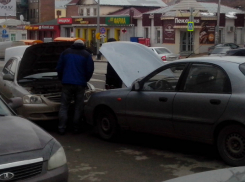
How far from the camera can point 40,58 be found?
32.9 feet

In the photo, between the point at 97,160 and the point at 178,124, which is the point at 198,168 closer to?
the point at 178,124

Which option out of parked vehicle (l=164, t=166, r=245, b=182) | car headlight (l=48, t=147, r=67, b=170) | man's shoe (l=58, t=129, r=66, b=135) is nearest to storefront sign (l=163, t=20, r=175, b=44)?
man's shoe (l=58, t=129, r=66, b=135)

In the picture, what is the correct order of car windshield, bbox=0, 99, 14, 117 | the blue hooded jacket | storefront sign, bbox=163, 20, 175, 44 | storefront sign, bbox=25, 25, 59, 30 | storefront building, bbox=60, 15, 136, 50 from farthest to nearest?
storefront sign, bbox=25, 25, 59, 30 → storefront building, bbox=60, 15, 136, 50 → storefront sign, bbox=163, 20, 175, 44 → the blue hooded jacket → car windshield, bbox=0, 99, 14, 117

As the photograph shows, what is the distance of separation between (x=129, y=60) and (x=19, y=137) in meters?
4.20

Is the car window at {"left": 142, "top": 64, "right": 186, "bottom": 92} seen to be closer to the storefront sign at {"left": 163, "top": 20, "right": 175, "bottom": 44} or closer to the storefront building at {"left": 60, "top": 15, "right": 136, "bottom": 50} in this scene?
the storefront sign at {"left": 163, "top": 20, "right": 175, "bottom": 44}

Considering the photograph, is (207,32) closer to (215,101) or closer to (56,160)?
(215,101)

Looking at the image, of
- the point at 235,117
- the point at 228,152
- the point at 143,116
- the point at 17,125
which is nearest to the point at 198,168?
the point at 228,152

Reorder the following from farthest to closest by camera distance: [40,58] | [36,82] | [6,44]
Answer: [6,44], [36,82], [40,58]

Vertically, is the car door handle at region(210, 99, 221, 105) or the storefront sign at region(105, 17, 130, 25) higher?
the storefront sign at region(105, 17, 130, 25)

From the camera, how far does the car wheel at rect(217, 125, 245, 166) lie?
6.43m

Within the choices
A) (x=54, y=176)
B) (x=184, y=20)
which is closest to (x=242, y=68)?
(x=54, y=176)

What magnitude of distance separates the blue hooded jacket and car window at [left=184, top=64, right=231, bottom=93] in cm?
233

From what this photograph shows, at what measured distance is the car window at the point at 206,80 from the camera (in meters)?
6.66

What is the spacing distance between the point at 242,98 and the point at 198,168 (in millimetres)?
1153
